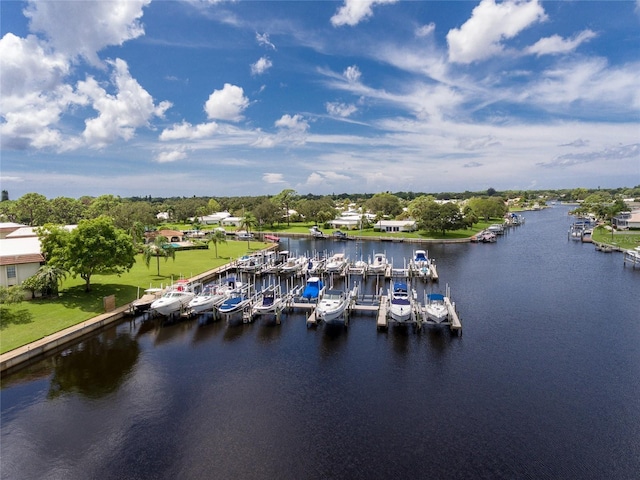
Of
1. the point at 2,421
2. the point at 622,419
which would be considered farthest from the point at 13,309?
the point at 622,419

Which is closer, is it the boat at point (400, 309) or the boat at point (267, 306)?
the boat at point (400, 309)

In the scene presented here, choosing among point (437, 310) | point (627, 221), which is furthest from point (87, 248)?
point (627, 221)

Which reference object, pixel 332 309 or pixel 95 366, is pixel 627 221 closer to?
pixel 332 309

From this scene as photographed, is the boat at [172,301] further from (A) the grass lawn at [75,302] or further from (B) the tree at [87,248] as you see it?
(B) the tree at [87,248]

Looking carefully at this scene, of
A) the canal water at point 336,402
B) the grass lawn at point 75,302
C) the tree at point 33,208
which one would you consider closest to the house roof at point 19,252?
the grass lawn at point 75,302

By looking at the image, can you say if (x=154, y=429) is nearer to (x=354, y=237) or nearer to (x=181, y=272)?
(x=181, y=272)

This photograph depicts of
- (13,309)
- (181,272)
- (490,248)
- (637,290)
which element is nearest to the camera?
(13,309)
